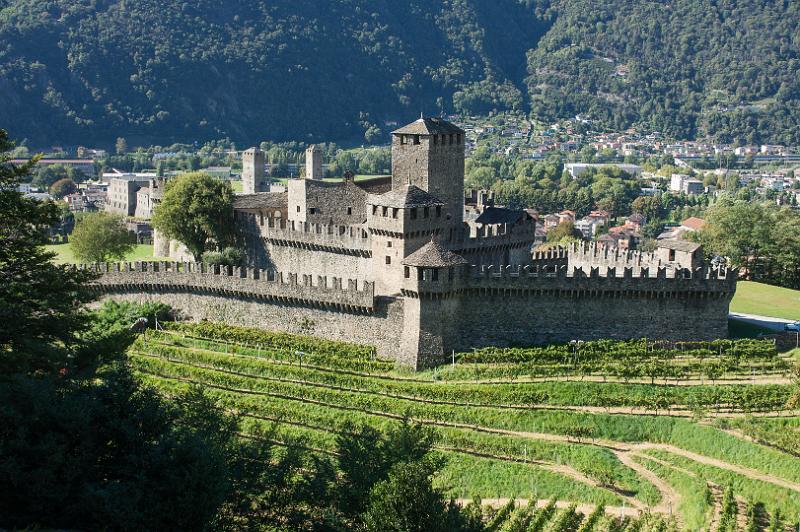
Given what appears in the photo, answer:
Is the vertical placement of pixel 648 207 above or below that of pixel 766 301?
above

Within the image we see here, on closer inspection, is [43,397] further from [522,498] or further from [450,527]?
[522,498]

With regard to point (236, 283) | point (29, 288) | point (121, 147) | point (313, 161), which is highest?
point (121, 147)

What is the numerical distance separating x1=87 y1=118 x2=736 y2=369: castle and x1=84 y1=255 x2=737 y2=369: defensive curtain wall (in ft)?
0.16

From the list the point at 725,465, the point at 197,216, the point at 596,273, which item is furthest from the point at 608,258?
the point at 197,216

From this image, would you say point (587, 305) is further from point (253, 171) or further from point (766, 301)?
point (253, 171)

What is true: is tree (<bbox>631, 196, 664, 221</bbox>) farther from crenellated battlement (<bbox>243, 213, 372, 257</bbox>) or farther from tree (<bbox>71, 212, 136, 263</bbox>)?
crenellated battlement (<bbox>243, 213, 372, 257</bbox>)

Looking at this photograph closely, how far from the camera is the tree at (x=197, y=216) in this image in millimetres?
56188

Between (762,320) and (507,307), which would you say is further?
(762,320)

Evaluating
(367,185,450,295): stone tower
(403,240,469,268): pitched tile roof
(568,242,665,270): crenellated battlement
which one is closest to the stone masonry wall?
(367,185,450,295): stone tower

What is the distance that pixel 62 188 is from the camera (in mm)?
130500

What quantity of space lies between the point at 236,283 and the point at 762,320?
902 inches

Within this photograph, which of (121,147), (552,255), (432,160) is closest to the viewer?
(432,160)

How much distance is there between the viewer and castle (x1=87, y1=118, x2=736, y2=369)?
45.2 meters

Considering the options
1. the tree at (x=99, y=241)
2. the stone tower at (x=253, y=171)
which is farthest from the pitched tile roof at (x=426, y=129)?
the stone tower at (x=253, y=171)
